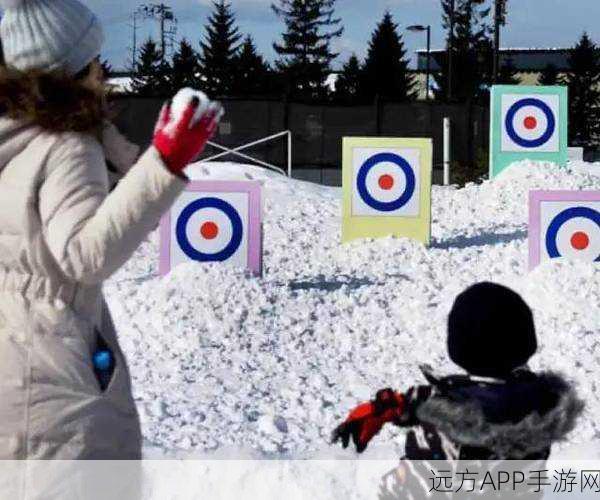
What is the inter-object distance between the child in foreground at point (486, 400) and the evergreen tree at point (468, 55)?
1934 inches

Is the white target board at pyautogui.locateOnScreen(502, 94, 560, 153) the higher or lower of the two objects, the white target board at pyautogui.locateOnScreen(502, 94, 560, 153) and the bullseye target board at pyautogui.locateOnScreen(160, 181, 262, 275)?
the higher

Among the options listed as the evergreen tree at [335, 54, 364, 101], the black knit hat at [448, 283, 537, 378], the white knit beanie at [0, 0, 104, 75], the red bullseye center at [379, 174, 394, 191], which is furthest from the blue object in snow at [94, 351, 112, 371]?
the evergreen tree at [335, 54, 364, 101]

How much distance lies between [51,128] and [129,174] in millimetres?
186

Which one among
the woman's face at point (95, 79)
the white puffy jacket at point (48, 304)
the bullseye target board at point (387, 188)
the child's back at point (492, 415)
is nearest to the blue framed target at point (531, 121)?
the bullseye target board at point (387, 188)

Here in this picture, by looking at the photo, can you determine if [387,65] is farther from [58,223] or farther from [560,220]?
[58,223]

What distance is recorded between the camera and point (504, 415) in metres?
2.77

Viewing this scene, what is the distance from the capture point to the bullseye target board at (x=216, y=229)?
880 centimetres

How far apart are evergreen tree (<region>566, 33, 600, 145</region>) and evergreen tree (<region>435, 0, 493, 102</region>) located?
363 centimetres

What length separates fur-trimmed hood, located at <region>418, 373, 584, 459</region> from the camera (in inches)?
108

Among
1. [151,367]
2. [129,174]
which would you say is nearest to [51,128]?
[129,174]

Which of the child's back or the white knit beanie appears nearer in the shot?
the white knit beanie

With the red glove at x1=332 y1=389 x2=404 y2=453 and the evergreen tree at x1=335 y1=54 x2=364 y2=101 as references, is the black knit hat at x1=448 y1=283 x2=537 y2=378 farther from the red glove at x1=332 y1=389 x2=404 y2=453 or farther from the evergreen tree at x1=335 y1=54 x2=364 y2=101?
the evergreen tree at x1=335 y1=54 x2=364 y2=101

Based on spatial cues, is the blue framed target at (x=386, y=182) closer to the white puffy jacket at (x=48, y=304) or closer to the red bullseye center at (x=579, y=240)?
the red bullseye center at (x=579, y=240)

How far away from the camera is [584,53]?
5547 centimetres
